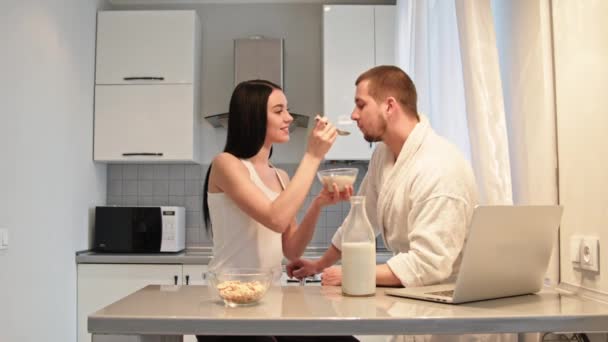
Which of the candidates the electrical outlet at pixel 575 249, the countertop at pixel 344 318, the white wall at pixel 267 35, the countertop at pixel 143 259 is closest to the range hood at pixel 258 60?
the white wall at pixel 267 35

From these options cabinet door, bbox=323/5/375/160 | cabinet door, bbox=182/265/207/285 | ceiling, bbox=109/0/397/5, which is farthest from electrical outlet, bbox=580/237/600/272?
ceiling, bbox=109/0/397/5

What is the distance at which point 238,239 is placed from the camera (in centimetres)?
183

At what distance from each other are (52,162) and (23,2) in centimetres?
83

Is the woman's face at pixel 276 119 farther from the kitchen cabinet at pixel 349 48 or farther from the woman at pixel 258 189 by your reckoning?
the kitchen cabinet at pixel 349 48

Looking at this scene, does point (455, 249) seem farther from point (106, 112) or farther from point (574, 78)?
point (106, 112)

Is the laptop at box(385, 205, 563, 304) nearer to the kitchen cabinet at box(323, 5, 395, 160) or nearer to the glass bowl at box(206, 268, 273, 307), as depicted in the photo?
the glass bowl at box(206, 268, 273, 307)

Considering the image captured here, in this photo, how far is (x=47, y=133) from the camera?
9.84ft

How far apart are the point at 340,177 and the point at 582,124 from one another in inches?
26.4

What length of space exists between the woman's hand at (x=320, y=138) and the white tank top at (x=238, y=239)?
0.27m

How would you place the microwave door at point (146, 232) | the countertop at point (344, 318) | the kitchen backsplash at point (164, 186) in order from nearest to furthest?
the countertop at point (344, 318), the microwave door at point (146, 232), the kitchen backsplash at point (164, 186)

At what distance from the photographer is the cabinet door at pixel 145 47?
11.9ft

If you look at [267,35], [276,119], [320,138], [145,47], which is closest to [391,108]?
[320,138]

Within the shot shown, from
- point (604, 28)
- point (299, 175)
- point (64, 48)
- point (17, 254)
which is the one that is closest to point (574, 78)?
point (604, 28)

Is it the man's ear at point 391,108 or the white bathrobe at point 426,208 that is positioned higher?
the man's ear at point 391,108
